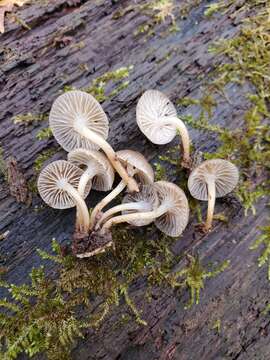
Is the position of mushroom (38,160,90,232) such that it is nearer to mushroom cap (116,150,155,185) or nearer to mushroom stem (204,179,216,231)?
mushroom cap (116,150,155,185)

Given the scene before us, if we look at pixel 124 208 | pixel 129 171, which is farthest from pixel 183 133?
pixel 124 208

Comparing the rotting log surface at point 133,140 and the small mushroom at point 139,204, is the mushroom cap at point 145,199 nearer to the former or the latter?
the small mushroom at point 139,204

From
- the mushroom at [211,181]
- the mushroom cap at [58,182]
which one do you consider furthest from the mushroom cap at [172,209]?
the mushroom cap at [58,182]

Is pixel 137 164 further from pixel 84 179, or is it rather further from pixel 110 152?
pixel 84 179

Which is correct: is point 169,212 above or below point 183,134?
below

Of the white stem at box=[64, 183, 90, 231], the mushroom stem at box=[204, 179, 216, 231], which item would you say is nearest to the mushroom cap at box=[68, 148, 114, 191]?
the white stem at box=[64, 183, 90, 231]

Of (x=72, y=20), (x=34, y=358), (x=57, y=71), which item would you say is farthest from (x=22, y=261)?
(x=72, y=20)
